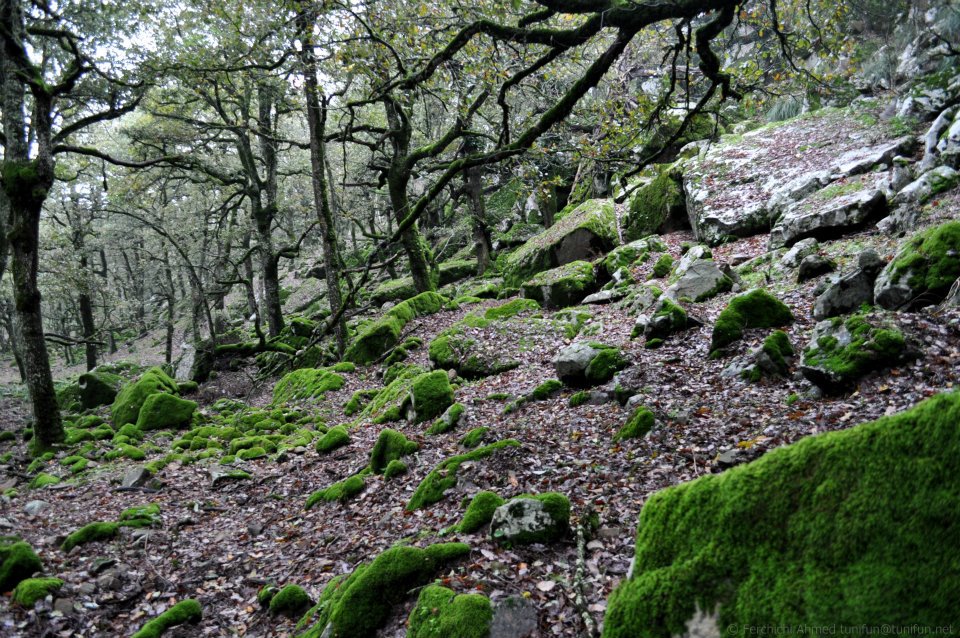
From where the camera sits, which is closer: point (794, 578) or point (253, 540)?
point (794, 578)

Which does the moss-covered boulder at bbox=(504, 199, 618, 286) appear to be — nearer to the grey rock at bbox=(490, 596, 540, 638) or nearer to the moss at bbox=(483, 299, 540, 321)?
the moss at bbox=(483, 299, 540, 321)

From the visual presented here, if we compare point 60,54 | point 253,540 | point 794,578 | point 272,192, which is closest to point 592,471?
point 794,578

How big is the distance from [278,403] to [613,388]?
901 centimetres

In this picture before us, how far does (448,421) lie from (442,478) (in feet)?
6.36

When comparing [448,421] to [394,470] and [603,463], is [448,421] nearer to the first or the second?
[394,470]

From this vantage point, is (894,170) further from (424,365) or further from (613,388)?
(424,365)

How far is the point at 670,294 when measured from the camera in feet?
31.4

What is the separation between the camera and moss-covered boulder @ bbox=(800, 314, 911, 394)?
507 cm

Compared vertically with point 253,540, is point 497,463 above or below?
above

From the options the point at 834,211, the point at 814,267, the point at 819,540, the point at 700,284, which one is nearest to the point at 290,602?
the point at 819,540

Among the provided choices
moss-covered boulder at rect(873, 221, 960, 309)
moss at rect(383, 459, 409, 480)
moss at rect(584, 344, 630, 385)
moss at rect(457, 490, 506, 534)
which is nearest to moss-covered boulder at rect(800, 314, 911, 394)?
moss-covered boulder at rect(873, 221, 960, 309)

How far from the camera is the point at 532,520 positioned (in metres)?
4.23

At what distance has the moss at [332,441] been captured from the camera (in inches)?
334

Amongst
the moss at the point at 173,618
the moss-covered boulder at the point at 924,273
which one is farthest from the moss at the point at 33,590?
the moss-covered boulder at the point at 924,273
